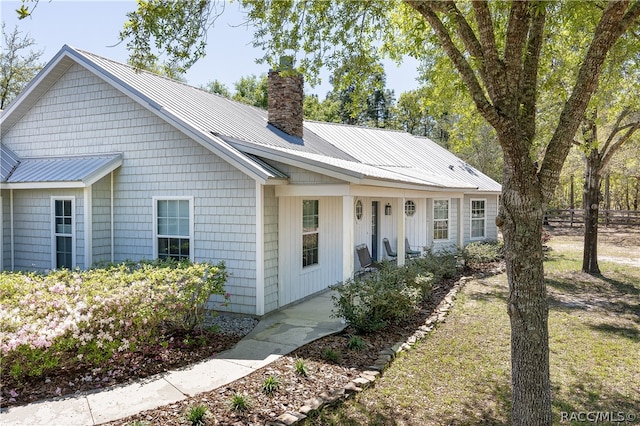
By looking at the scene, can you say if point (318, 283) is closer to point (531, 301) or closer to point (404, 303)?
point (404, 303)

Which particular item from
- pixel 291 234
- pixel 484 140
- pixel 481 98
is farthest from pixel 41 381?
pixel 484 140

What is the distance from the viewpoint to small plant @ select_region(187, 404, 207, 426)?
14.0ft

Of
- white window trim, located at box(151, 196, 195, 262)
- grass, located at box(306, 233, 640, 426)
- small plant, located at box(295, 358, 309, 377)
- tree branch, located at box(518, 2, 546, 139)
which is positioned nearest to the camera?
tree branch, located at box(518, 2, 546, 139)

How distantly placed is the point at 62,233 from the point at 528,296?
9.56 m

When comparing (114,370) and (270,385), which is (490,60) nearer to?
(270,385)

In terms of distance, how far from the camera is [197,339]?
6812mm

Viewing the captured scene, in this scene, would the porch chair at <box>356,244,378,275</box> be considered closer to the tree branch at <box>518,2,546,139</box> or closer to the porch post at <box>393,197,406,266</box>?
the porch post at <box>393,197,406,266</box>

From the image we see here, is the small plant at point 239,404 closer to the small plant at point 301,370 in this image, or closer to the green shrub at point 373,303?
the small plant at point 301,370

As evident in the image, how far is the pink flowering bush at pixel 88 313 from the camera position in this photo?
16.1ft

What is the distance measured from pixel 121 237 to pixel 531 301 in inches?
334

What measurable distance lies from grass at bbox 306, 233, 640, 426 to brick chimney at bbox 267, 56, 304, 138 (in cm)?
635

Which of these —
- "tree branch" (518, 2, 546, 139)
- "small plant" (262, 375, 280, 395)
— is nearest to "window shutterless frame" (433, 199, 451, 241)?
"tree branch" (518, 2, 546, 139)

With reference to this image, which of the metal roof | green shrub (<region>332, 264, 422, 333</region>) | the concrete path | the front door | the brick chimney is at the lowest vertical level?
the concrete path

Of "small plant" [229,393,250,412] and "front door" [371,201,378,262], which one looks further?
"front door" [371,201,378,262]
